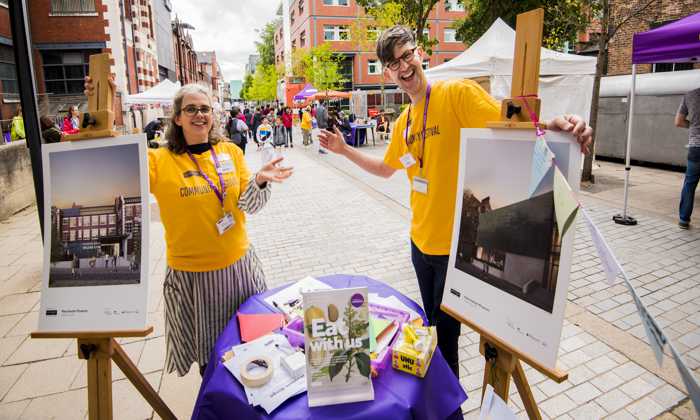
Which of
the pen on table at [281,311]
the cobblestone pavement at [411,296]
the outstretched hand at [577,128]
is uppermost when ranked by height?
the outstretched hand at [577,128]

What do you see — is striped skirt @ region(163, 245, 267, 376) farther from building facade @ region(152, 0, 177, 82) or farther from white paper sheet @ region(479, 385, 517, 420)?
building facade @ region(152, 0, 177, 82)

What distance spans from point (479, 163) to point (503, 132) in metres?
0.16

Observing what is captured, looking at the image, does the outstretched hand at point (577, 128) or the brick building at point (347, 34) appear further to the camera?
the brick building at point (347, 34)

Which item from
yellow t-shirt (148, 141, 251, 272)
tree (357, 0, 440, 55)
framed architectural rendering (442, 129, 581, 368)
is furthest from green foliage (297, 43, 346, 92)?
framed architectural rendering (442, 129, 581, 368)

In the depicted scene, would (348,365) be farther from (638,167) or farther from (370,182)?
(638,167)

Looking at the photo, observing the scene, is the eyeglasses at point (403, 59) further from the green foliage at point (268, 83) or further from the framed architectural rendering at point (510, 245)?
the green foliage at point (268, 83)

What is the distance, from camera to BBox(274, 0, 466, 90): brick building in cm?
4178

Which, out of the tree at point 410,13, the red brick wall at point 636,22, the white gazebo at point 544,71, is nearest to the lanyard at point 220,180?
the white gazebo at point 544,71

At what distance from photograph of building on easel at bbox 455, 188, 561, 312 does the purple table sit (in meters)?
0.50

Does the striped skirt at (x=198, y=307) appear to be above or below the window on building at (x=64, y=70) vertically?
below

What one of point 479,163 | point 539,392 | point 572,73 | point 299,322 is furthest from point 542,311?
point 572,73

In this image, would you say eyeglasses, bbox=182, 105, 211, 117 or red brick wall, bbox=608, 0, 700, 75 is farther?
red brick wall, bbox=608, 0, 700, 75

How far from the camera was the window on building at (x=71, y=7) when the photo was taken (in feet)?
57.8

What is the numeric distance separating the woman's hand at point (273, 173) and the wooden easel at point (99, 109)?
748 millimetres
